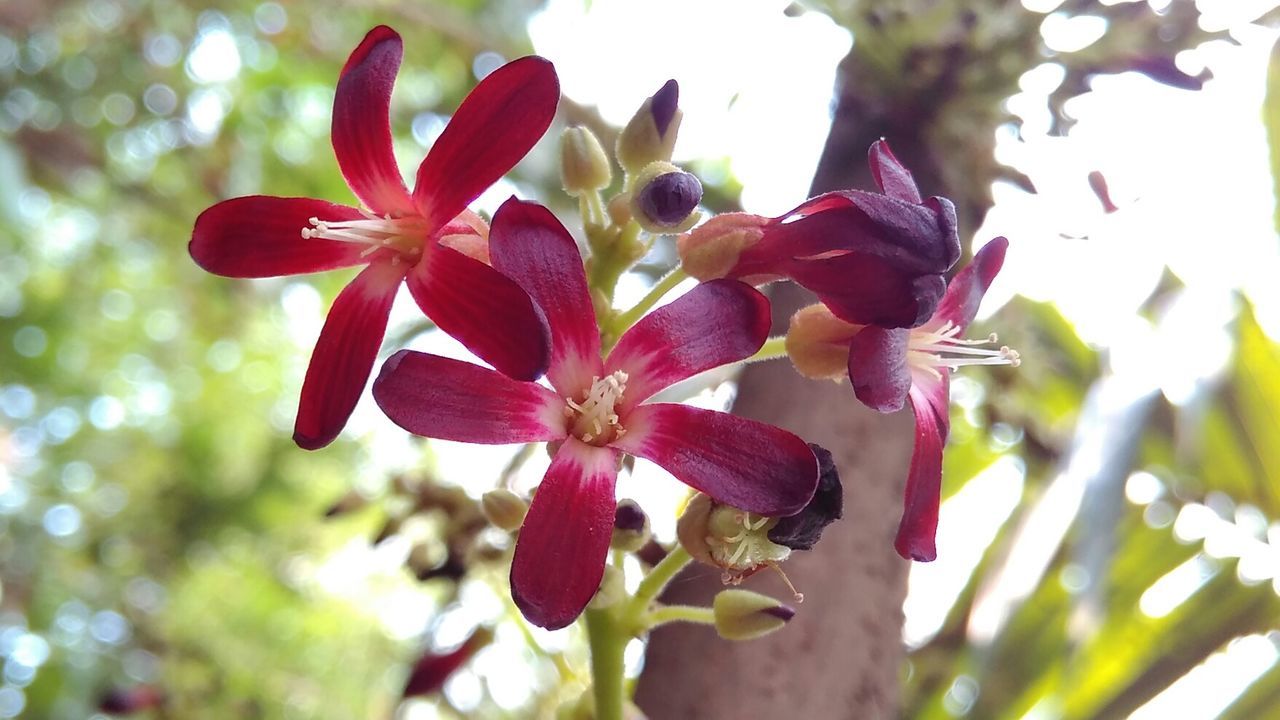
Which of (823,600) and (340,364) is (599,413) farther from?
(823,600)

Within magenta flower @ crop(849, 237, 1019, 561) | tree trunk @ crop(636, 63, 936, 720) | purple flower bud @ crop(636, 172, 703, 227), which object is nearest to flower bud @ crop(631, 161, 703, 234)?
purple flower bud @ crop(636, 172, 703, 227)

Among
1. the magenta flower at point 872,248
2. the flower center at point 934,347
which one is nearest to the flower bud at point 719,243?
the magenta flower at point 872,248

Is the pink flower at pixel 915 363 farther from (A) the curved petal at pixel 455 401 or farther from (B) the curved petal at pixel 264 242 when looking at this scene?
(B) the curved petal at pixel 264 242

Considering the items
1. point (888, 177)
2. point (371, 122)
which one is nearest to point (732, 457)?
point (888, 177)

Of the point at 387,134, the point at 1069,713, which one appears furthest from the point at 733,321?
the point at 1069,713

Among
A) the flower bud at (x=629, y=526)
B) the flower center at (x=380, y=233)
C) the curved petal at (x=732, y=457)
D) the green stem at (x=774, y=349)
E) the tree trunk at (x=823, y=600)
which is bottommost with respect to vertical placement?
the tree trunk at (x=823, y=600)

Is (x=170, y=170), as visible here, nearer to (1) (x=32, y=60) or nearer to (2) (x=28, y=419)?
(1) (x=32, y=60)

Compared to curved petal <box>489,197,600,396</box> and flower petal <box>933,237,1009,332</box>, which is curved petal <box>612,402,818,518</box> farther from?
flower petal <box>933,237,1009,332</box>
